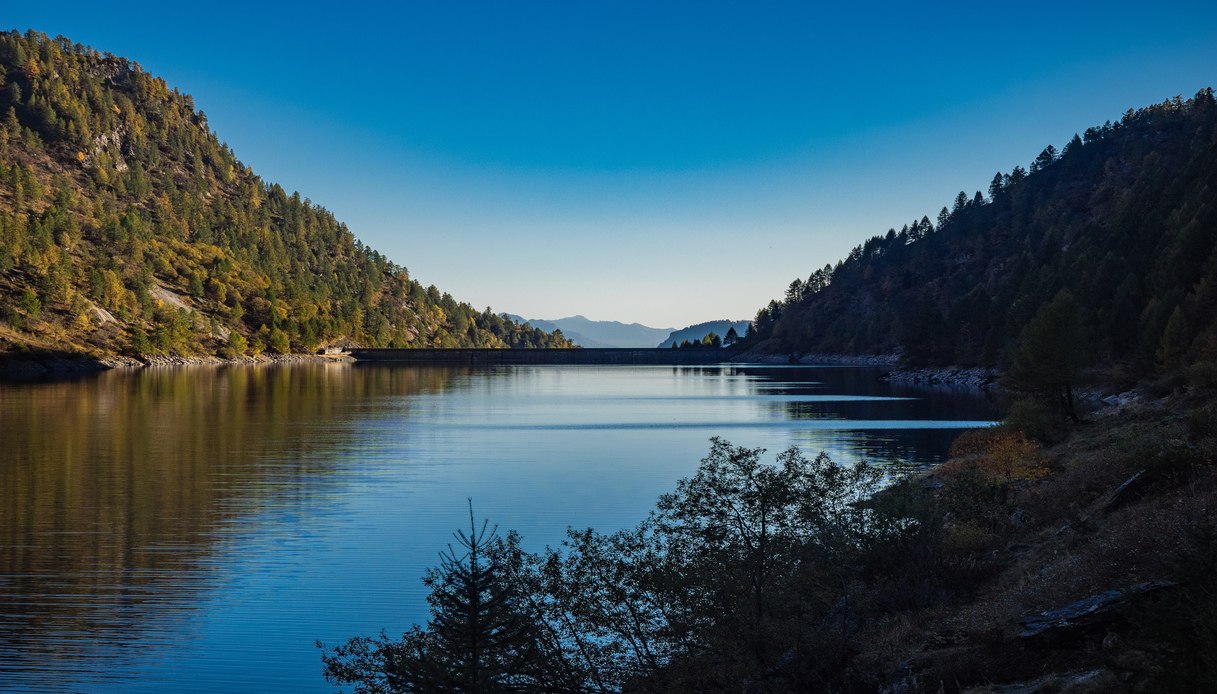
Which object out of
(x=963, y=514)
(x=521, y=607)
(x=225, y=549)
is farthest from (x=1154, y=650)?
(x=225, y=549)

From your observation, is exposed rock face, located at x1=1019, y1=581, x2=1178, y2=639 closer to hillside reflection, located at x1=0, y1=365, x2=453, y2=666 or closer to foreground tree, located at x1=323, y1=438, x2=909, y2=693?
foreground tree, located at x1=323, y1=438, x2=909, y2=693

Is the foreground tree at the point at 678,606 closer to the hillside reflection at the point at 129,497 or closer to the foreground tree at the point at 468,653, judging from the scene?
the foreground tree at the point at 468,653

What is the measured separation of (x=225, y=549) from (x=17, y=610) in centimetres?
818

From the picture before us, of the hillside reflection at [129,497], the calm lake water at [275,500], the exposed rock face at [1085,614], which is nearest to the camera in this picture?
the exposed rock face at [1085,614]

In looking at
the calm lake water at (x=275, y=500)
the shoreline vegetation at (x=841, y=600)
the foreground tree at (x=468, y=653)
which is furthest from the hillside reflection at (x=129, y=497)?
the foreground tree at (x=468, y=653)

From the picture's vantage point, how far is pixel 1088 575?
59.2 feet

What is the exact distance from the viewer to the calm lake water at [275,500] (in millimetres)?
22797

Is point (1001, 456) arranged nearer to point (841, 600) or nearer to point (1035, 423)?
point (1035, 423)

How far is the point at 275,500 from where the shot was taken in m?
41.9

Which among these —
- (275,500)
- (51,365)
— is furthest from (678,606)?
(51,365)

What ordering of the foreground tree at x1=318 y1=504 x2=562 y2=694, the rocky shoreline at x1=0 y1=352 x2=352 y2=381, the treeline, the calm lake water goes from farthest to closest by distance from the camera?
1. the rocky shoreline at x1=0 y1=352 x2=352 y2=381
2. the calm lake water
3. the treeline
4. the foreground tree at x1=318 y1=504 x2=562 y2=694

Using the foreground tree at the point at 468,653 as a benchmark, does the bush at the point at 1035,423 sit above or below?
above

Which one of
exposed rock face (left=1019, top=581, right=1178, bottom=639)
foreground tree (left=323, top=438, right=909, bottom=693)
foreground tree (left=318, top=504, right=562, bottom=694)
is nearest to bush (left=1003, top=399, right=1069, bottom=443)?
foreground tree (left=323, top=438, right=909, bottom=693)

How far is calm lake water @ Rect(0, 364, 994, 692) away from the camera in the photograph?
898 inches
